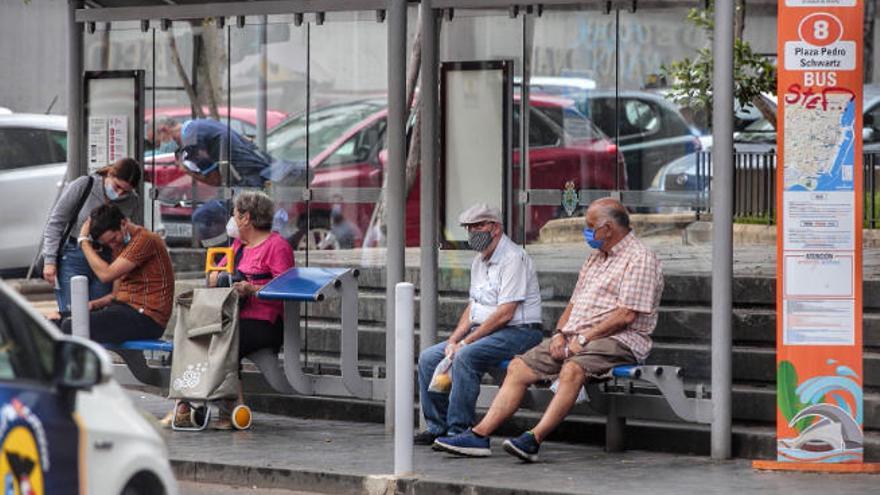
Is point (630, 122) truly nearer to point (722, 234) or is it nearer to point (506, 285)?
point (506, 285)

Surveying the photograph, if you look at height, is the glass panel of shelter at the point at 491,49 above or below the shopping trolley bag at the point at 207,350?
above

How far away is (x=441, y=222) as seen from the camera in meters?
12.2

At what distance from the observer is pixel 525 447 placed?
10703mm

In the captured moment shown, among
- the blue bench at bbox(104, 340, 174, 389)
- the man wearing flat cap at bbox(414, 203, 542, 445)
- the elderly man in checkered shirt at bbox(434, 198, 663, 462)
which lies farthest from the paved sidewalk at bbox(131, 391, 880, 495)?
the blue bench at bbox(104, 340, 174, 389)

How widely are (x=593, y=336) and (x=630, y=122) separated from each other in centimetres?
176

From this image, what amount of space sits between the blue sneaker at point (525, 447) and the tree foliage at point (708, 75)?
2.56 m

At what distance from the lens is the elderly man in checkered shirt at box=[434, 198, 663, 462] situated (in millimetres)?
10758

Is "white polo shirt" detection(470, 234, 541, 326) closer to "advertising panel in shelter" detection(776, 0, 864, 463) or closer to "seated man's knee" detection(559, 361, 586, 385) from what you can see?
"seated man's knee" detection(559, 361, 586, 385)

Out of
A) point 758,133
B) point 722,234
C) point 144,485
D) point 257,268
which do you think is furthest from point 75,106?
point 144,485

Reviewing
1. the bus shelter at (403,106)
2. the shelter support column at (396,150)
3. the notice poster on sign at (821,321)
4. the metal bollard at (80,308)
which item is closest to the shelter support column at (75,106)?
the bus shelter at (403,106)

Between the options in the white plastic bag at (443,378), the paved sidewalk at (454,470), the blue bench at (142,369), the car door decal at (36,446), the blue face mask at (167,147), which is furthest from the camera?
the blue face mask at (167,147)

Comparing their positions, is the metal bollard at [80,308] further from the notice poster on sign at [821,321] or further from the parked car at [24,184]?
the parked car at [24,184]

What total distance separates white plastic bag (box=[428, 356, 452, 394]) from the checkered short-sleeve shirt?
2.47 feet

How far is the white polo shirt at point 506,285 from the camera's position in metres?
11.4
